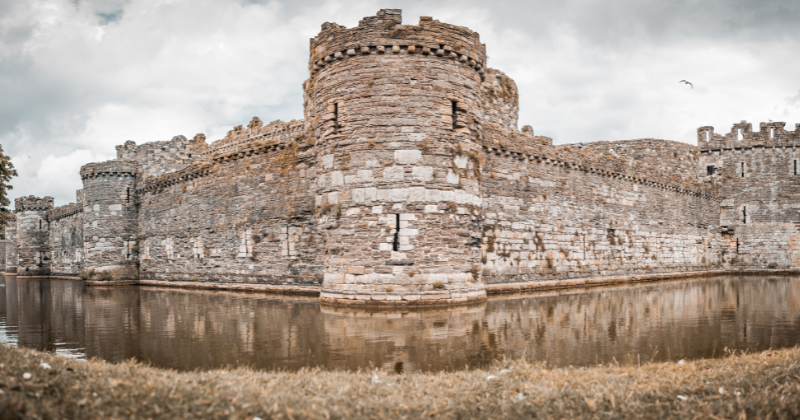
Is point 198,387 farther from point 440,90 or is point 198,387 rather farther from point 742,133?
point 742,133

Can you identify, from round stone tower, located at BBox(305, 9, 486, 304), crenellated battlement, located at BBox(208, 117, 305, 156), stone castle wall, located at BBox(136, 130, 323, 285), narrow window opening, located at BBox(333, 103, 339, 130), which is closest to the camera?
round stone tower, located at BBox(305, 9, 486, 304)

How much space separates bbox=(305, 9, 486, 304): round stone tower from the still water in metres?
0.85

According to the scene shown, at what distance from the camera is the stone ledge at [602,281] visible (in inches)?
585

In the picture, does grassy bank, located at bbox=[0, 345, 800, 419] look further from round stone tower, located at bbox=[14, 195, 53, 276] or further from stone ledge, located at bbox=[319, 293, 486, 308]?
round stone tower, located at bbox=[14, 195, 53, 276]

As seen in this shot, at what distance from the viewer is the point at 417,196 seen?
10938mm

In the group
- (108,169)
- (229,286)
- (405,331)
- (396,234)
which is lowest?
(229,286)

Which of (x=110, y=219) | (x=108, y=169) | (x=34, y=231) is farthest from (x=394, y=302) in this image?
(x=34, y=231)

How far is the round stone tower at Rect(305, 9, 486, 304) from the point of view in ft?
35.4

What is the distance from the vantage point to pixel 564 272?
675 inches

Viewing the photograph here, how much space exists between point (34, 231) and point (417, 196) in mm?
35192

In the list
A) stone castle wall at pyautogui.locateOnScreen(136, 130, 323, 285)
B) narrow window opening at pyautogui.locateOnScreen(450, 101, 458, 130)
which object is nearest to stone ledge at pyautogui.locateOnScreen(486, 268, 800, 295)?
narrow window opening at pyautogui.locateOnScreen(450, 101, 458, 130)

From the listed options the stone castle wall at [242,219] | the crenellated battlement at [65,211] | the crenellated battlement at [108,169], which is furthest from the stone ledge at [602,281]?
the crenellated battlement at [65,211]

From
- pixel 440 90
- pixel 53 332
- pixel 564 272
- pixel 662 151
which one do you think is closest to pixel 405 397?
pixel 53 332

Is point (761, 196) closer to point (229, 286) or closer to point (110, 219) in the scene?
point (229, 286)
